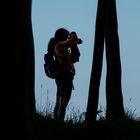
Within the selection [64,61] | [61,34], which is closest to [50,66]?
[64,61]

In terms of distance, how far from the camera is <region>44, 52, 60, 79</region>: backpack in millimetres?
9992

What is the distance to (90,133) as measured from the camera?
28.0 ft

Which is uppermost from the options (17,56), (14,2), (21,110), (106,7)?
(106,7)

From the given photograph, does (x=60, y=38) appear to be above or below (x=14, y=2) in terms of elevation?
above

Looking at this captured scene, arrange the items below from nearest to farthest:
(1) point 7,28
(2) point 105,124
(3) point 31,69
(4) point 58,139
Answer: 1. (1) point 7,28
2. (3) point 31,69
3. (4) point 58,139
4. (2) point 105,124

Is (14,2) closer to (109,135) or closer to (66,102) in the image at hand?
(109,135)

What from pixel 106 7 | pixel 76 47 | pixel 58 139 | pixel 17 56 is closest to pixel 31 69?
pixel 17 56

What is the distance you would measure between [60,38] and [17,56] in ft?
13.8

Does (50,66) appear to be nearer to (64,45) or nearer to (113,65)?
(64,45)

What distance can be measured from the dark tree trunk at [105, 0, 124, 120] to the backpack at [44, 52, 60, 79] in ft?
3.53

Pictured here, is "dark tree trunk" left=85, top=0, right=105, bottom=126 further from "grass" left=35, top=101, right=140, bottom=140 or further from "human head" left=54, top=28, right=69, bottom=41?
"human head" left=54, top=28, right=69, bottom=41

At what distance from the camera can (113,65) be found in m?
10.7

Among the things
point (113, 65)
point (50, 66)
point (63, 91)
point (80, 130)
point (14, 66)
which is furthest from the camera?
point (113, 65)

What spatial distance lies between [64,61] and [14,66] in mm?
4013
